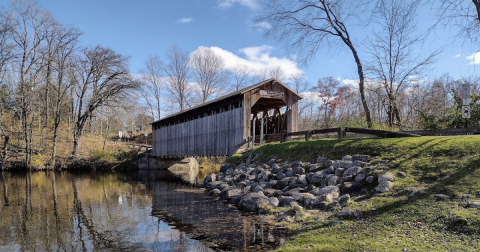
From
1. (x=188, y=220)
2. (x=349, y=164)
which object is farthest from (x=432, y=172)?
(x=188, y=220)

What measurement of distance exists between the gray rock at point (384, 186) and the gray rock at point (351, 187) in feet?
1.93

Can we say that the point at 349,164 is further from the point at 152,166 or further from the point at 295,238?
the point at 152,166

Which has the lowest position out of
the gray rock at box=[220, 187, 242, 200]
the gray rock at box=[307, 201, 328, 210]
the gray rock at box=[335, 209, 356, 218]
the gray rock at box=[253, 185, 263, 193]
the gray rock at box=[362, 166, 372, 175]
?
the gray rock at box=[220, 187, 242, 200]

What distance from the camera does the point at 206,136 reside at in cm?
2033

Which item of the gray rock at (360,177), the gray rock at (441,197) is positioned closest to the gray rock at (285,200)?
the gray rock at (360,177)

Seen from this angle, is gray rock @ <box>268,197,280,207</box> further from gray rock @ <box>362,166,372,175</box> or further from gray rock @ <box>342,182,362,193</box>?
gray rock @ <box>362,166,372,175</box>

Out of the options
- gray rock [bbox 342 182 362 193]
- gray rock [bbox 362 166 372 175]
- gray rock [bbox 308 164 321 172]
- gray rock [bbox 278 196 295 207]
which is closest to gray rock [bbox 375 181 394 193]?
gray rock [bbox 342 182 362 193]

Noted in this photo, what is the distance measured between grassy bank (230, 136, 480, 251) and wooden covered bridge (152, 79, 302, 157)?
9141 millimetres

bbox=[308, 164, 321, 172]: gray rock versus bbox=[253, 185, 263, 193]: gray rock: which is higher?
bbox=[308, 164, 321, 172]: gray rock

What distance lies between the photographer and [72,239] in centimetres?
596

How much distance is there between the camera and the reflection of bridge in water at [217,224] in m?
5.39

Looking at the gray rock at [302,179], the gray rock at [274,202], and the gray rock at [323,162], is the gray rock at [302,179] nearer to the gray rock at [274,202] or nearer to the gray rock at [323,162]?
the gray rock at [323,162]

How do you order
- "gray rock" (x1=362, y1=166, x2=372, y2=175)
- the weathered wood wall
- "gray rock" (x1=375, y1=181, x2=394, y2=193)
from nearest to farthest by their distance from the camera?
1. "gray rock" (x1=375, y1=181, x2=394, y2=193)
2. "gray rock" (x1=362, y1=166, x2=372, y2=175)
3. the weathered wood wall

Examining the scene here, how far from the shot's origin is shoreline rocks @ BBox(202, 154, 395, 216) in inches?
272
